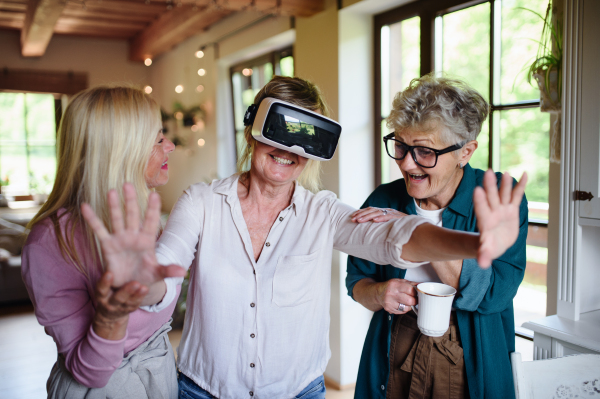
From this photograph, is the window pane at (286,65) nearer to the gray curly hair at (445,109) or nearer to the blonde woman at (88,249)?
the gray curly hair at (445,109)

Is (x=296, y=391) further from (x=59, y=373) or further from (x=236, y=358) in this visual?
(x=59, y=373)

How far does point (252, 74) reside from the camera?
4.64m

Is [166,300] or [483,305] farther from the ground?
[166,300]

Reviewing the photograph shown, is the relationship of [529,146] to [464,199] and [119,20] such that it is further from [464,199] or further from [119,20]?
[119,20]

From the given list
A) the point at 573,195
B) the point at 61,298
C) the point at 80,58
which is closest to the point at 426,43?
the point at 573,195

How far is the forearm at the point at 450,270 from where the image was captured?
4.15ft

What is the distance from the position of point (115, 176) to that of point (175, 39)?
4887mm

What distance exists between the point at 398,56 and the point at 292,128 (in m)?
2.07

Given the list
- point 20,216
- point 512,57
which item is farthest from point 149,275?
point 20,216

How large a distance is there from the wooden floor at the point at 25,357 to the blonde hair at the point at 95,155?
2.46 meters

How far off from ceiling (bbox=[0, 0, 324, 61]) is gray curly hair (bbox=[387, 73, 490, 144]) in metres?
1.94

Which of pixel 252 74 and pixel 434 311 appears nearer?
pixel 434 311

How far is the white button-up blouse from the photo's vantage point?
119 centimetres

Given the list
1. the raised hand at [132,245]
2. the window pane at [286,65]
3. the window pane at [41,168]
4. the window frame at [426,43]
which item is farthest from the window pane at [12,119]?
the raised hand at [132,245]
